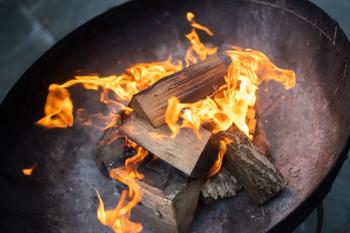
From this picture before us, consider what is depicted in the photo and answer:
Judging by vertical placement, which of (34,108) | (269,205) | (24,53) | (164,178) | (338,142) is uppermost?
(24,53)

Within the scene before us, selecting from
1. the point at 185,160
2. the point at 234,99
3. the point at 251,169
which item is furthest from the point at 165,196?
the point at 234,99

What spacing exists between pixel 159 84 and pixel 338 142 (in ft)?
3.14

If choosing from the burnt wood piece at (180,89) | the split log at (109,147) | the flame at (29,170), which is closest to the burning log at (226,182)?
the burnt wood piece at (180,89)

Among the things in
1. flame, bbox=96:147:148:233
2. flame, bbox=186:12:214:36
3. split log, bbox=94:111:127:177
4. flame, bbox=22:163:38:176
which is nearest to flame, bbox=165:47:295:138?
flame, bbox=96:147:148:233

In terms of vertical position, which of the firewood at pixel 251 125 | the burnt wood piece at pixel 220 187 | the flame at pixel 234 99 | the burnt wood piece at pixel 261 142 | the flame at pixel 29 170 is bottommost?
the burnt wood piece at pixel 220 187

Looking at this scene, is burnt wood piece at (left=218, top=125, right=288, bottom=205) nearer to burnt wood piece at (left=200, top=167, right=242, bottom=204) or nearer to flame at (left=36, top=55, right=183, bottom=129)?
burnt wood piece at (left=200, top=167, right=242, bottom=204)

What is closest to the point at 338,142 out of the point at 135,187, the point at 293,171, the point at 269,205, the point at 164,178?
the point at 293,171

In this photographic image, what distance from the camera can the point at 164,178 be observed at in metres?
1.44

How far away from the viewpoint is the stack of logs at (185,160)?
1397mm

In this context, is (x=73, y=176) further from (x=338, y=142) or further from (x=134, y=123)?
(x=338, y=142)

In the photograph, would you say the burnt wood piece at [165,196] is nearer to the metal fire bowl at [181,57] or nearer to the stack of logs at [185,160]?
the stack of logs at [185,160]

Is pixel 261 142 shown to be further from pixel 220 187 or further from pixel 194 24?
pixel 194 24

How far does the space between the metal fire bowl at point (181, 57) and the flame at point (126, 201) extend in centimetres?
7

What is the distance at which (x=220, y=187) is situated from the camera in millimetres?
1551
